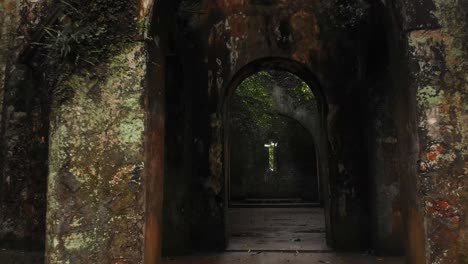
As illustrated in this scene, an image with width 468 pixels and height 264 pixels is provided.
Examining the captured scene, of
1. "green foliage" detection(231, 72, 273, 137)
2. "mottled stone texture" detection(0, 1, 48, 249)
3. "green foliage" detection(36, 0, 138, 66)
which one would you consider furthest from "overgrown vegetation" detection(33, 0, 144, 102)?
"green foliage" detection(231, 72, 273, 137)

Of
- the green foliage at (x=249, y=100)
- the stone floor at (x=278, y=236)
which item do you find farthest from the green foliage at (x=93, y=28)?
the green foliage at (x=249, y=100)

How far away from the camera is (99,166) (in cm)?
257

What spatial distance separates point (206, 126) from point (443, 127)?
3796 millimetres

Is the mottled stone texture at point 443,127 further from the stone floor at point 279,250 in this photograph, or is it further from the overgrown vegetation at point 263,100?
the overgrown vegetation at point 263,100

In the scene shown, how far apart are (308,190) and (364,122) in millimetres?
11121

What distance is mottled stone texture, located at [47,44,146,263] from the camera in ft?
8.16

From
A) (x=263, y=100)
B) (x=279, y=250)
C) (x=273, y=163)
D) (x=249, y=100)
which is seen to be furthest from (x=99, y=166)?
(x=273, y=163)

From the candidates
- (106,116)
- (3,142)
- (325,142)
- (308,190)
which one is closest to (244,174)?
(308,190)

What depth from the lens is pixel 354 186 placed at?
5.58m

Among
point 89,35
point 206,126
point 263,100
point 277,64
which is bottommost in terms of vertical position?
point 206,126

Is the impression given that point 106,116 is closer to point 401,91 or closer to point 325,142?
point 401,91

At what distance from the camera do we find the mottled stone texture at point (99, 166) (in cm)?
249

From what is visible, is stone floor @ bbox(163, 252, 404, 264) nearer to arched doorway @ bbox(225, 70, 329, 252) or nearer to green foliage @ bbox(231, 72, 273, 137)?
arched doorway @ bbox(225, 70, 329, 252)

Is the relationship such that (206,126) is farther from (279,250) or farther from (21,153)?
(21,153)
